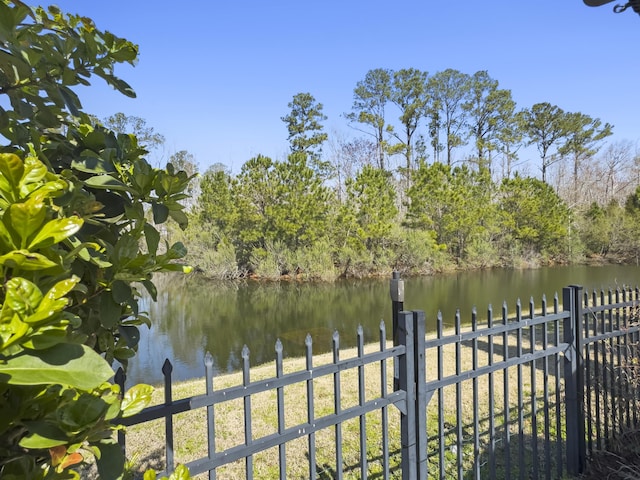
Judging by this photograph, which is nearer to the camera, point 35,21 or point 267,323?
point 35,21

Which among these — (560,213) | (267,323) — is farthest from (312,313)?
(560,213)

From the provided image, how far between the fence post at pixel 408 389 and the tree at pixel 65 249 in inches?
46.6

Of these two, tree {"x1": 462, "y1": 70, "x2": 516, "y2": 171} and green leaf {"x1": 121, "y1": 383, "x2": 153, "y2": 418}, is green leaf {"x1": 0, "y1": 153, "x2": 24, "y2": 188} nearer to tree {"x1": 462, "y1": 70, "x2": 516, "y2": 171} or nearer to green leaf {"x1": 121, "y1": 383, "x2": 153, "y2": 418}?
green leaf {"x1": 121, "y1": 383, "x2": 153, "y2": 418}

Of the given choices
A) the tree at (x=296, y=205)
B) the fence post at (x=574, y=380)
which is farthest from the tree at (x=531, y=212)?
the fence post at (x=574, y=380)

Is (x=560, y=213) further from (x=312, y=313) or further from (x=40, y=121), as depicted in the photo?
(x=40, y=121)

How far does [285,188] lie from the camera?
19172 millimetres

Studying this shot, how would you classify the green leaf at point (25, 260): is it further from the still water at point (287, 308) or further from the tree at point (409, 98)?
the tree at point (409, 98)

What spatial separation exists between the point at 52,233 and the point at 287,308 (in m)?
12.6

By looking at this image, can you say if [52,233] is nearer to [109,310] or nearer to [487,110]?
[109,310]

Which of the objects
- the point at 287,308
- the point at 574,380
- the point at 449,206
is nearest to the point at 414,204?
the point at 449,206

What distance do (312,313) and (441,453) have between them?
10.0m

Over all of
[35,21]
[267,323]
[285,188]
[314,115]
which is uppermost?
[314,115]

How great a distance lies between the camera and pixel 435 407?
383 centimetres

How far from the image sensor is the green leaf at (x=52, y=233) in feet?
1.81
